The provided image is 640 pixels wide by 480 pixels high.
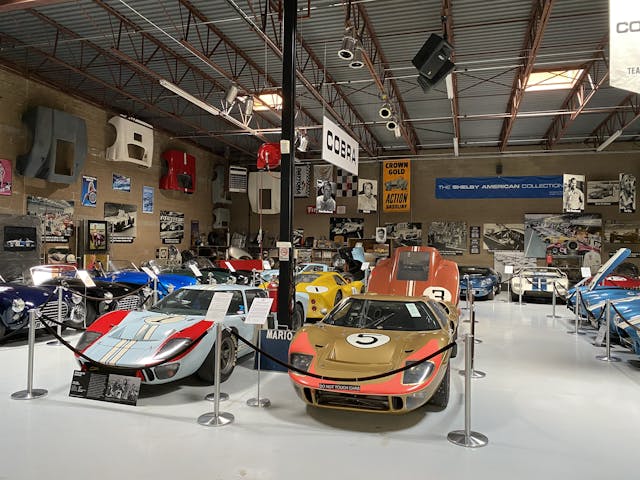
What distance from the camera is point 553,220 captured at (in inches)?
727

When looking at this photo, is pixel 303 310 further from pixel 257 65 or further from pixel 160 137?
pixel 160 137

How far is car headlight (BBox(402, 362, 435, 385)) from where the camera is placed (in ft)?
12.3

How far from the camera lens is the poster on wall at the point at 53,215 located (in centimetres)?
1222

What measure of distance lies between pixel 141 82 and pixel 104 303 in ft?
23.1

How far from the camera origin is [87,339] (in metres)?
4.78

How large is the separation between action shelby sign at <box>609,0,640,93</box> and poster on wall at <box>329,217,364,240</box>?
17.3 m

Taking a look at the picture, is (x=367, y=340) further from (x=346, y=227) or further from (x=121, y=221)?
(x=346, y=227)

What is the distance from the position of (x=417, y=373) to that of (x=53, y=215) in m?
12.1

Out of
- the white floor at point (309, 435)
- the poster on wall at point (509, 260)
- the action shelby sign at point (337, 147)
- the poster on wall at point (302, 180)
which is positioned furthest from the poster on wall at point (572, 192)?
the white floor at point (309, 435)

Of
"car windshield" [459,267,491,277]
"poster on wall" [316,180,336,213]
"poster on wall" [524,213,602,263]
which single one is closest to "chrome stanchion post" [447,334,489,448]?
"car windshield" [459,267,491,277]

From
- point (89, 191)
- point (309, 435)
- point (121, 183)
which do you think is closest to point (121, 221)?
point (121, 183)

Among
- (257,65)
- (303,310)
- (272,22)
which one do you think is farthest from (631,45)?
(257,65)

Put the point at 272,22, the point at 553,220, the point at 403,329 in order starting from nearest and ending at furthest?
the point at 403,329 → the point at 272,22 → the point at 553,220

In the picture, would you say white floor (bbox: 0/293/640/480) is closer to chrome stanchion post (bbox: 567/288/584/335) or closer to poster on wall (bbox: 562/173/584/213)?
chrome stanchion post (bbox: 567/288/584/335)
